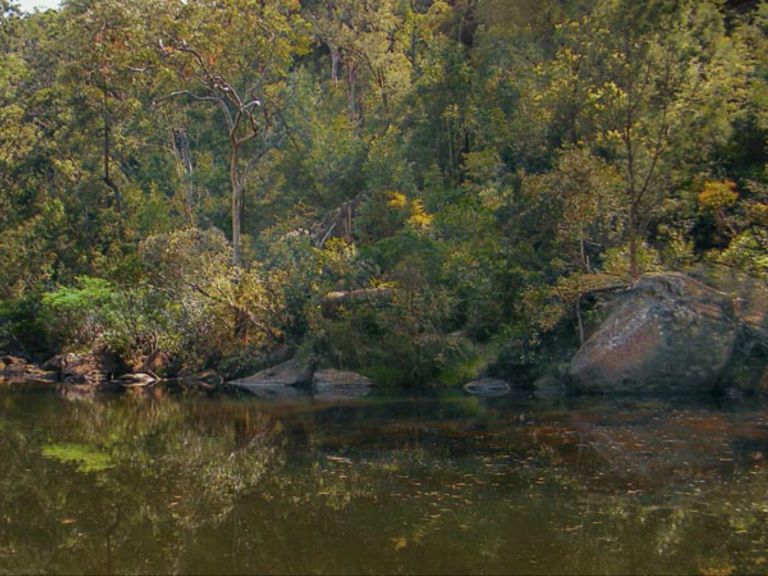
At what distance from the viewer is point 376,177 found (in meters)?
30.7

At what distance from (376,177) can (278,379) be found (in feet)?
32.7

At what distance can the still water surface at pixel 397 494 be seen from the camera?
6828 millimetres

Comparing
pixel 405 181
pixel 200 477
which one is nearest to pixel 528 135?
pixel 405 181

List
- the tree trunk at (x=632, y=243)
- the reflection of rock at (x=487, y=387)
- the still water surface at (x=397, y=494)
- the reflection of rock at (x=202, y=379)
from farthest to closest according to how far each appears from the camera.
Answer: the reflection of rock at (x=202, y=379) → the reflection of rock at (x=487, y=387) → the tree trunk at (x=632, y=243) → the still water surface at (x=397, y=494)

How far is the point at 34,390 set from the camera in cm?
2273

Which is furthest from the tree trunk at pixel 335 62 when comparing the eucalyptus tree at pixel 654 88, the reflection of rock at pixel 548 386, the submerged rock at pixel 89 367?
the reflection of rock at pixel 548 386

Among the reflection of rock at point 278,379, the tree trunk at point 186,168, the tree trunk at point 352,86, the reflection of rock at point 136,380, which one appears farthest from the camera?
the tree trunk at point 352,86

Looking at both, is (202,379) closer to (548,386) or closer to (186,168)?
(548,386)

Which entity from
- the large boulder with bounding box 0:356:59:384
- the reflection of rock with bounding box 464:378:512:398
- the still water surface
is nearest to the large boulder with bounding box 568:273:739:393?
the still water surface

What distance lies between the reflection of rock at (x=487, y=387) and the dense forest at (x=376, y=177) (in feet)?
1.54

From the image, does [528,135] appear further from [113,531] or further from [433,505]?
[113,531]

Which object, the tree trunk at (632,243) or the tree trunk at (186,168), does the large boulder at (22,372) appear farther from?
the tree trunk at (632,243)

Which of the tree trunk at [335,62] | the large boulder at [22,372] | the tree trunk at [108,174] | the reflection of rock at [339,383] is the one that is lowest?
the large boulder at [22,372]

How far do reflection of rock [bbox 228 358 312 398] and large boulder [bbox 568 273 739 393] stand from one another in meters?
8.99
